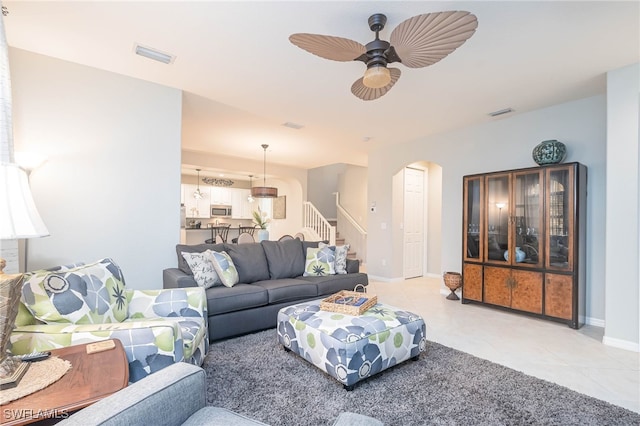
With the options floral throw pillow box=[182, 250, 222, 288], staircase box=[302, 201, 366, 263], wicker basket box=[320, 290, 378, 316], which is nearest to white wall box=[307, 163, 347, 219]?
staircase box=[302, 201, 366, 263]

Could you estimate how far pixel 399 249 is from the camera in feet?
19.8

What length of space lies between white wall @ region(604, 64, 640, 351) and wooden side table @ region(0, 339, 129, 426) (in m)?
4.05

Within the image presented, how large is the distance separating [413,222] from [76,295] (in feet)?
19.0

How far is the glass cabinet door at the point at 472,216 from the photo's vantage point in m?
4.34

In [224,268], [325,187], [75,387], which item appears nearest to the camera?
[75,387]

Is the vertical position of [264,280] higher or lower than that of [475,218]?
lower

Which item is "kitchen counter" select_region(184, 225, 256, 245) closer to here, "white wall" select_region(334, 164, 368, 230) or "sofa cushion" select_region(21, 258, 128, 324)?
"white wall" select_region(334, 164, 368, 230)

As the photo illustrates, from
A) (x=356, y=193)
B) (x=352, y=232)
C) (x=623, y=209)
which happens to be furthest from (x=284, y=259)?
(x=356, y=193)

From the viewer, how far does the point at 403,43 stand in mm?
1942

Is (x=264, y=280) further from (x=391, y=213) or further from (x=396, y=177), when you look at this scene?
(x=396, y=177)

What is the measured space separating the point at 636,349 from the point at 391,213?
3681mm

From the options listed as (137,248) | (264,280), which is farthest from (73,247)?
(264,280)

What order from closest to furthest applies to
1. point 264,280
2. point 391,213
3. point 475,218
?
1. point 264,280
2. point 475,218
3. point 391,213

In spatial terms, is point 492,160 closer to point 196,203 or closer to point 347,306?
point 347,306
